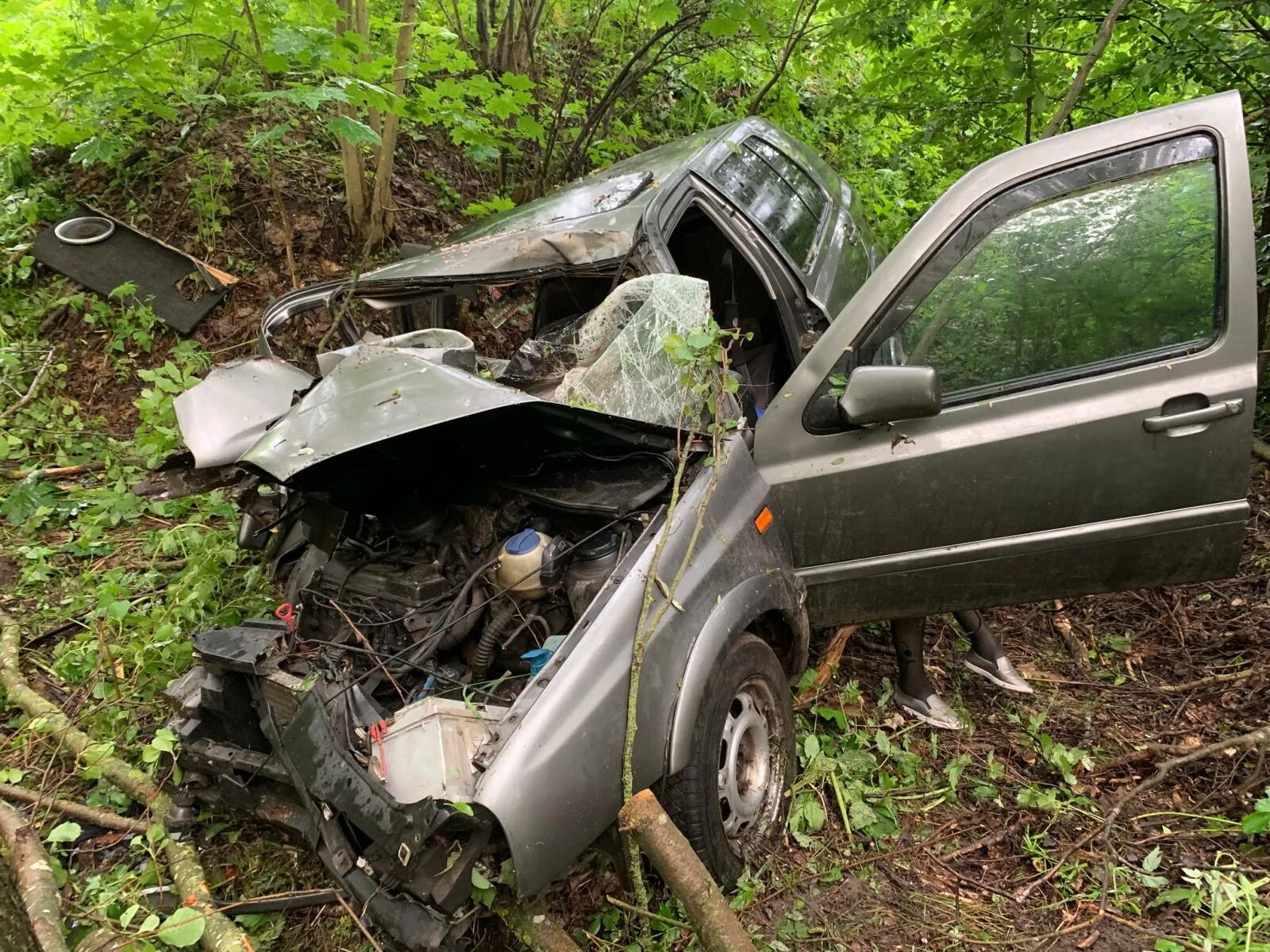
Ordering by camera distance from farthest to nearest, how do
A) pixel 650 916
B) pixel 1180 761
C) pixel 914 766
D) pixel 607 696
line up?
pixel 914 766
pixel 1180 761
pixel 650 916
pixel 607 696

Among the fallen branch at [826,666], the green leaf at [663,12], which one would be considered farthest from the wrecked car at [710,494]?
the green leaf at [663,12]

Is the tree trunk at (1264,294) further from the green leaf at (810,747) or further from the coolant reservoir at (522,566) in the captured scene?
the coolant reservoir at (522,566)

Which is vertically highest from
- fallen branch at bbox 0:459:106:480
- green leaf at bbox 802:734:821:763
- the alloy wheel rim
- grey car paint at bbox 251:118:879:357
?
grey car paint at bbox 251:118:879:357

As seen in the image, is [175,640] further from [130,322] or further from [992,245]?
[992,245]

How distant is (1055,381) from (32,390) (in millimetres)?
5339

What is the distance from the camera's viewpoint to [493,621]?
2215mm

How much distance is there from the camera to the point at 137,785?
Answer: 241 centimetres

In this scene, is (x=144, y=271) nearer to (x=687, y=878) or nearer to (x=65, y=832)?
(x=65, y=832)

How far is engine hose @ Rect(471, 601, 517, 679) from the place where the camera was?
86.3 inches

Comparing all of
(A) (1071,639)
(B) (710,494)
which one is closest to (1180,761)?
(A) (1071,639)

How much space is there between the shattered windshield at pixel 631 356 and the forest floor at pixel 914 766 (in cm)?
130

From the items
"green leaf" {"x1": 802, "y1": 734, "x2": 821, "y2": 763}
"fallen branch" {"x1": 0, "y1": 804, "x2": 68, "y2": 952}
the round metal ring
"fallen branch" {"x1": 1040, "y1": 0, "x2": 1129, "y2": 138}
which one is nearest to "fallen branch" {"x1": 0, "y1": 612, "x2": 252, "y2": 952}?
"fallen branch" {"x1": 0, "y1": 804, "x2": 68, "y2": 952}

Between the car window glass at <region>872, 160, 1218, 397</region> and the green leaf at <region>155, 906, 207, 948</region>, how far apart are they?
2.35 m

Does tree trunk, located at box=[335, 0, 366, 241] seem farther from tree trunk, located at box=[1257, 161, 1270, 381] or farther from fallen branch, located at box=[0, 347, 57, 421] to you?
tree trunk, located at box=[1257, 161, 1270, 381]
